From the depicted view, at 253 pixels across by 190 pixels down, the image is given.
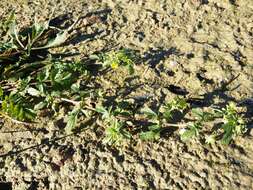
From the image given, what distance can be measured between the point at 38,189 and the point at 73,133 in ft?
1.00

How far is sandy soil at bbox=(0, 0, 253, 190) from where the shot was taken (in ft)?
6.30

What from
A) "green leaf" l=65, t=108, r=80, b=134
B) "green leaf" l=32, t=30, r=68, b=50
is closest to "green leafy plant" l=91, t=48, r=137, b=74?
"green leaf" l=32, t=30, r=68, b=50

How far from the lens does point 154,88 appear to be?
223cm

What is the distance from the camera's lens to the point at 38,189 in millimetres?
1953

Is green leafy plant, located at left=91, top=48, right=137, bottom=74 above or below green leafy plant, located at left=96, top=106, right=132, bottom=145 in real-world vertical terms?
above

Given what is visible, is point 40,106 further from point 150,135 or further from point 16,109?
point 150,135

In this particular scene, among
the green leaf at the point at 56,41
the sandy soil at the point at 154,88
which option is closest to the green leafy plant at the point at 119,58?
the sandy soil at the point at 154,88

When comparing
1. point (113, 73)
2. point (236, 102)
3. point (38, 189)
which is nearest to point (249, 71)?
point (236, 102)

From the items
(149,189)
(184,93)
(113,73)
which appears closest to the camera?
(149,189)

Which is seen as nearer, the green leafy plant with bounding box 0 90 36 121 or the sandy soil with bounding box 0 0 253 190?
the sandy soil with bounding box 0 0 253 190

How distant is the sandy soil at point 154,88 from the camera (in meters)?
1.92

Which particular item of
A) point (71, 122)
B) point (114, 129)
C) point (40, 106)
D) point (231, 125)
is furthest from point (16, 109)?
point (231, 125)

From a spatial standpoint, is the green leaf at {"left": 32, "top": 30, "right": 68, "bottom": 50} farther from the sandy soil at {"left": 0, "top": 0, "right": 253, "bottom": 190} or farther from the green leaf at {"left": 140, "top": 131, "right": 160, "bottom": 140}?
the green leaf at {"left": 140, "top": 131, "right": 160, "bottom": 140}

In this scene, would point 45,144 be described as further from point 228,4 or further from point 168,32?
point 228,4
